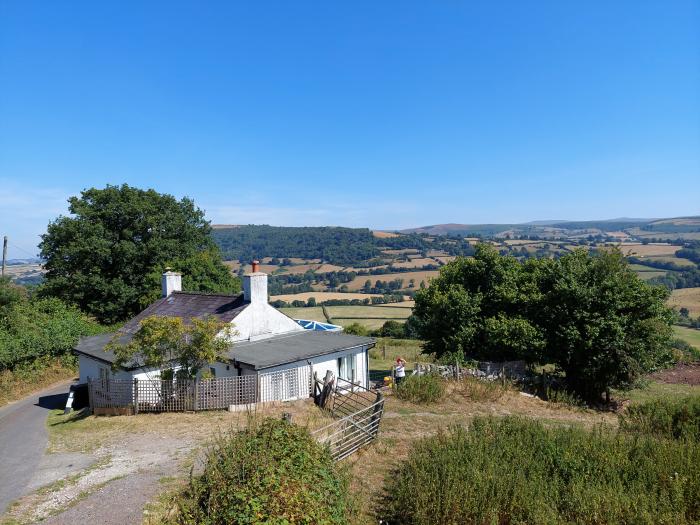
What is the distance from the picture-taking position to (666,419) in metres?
15.3

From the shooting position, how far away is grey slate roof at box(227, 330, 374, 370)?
762 inches

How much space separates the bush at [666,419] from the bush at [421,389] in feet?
23.4

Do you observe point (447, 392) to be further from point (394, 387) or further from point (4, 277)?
point (4, 277)

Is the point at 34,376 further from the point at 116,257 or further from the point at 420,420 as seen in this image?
the point at 420,420

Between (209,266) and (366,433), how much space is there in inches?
1093

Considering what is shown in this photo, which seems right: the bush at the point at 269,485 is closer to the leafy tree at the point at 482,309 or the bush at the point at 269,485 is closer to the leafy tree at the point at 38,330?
the leafy tree at the point at 482,309

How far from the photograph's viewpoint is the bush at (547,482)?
30.1ft

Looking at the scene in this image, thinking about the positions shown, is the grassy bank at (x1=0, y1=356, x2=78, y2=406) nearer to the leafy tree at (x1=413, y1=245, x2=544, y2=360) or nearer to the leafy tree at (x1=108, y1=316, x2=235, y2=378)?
the leafy tree at (x1=108, y1=316, x2=235, y2=378)

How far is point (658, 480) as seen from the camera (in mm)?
10336

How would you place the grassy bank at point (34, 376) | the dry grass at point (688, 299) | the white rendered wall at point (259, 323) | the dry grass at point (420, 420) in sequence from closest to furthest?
the dry grass at point (420, 420) → the white rendered wall at point (259, 323) → the grassy bank at point (34, 376) → the dry grass at point (688, 299)

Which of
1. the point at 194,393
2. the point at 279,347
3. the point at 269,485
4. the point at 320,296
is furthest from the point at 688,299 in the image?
the point at 269,485

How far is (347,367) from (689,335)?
5736cm

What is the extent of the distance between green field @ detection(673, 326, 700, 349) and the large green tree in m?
51.9

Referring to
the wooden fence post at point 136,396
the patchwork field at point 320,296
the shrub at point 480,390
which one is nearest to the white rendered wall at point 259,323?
the wooden fence post at point 136,396
